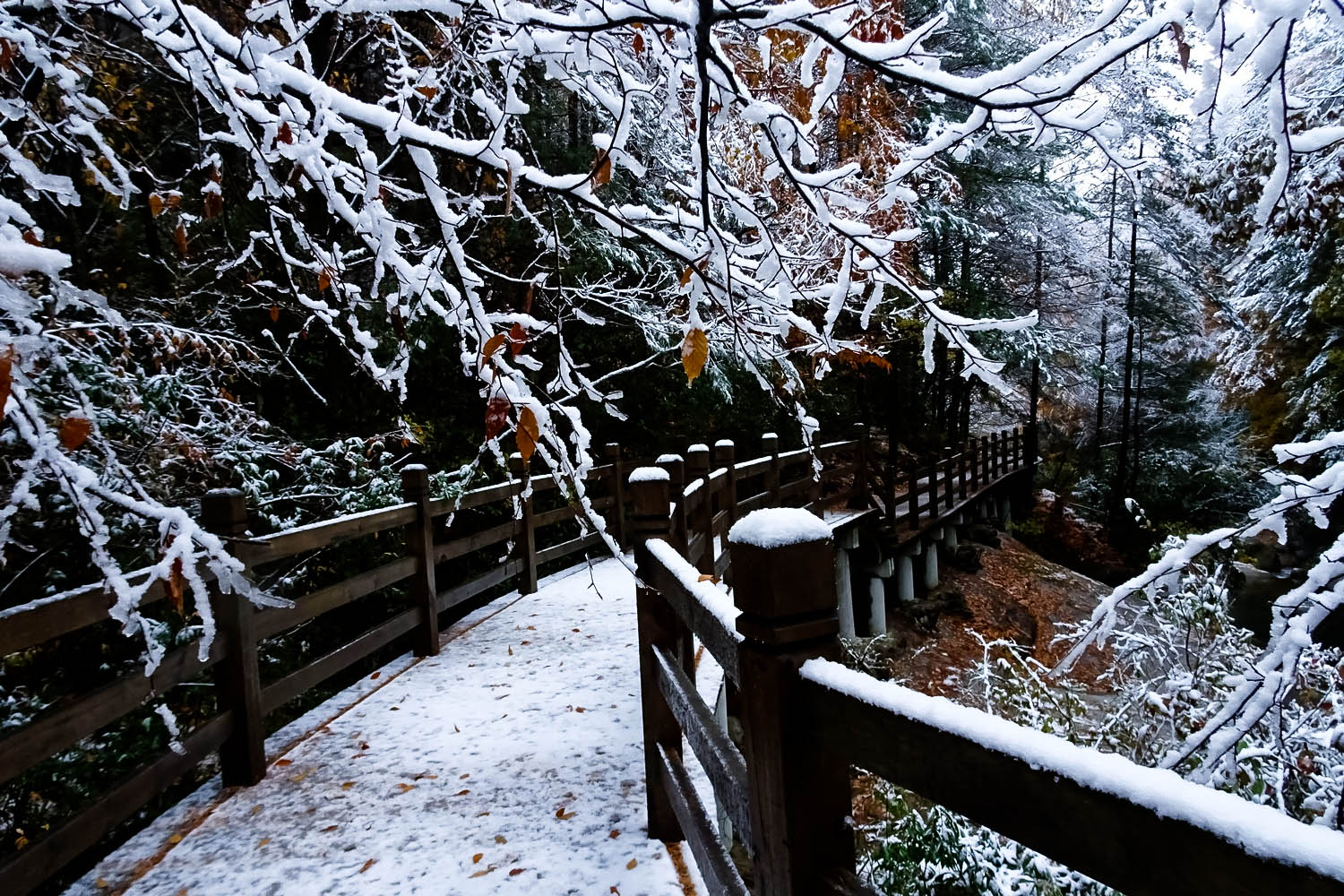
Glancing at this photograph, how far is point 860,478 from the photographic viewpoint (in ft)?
40.6

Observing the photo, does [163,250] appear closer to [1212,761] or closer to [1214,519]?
[1212,761]

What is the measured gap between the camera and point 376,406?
8.96m

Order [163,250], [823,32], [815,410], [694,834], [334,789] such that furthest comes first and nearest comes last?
[815,410] < [163,250] < [334,789] < [694,834] < [823,32]

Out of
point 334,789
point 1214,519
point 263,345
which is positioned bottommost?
point 1214,519

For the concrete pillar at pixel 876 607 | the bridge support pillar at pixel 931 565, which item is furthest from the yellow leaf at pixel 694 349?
the bridge support pillar at pixel 931 565

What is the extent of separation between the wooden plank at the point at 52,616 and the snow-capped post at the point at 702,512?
11.2 ft

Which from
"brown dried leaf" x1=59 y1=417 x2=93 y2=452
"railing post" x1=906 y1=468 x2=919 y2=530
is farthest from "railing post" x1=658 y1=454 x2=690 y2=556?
"railing post" x1=906 y1=468 x2=919 y2=530

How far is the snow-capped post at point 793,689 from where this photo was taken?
1.42m

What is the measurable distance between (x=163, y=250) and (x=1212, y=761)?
8.85m

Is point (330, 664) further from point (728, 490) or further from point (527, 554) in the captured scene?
point (728, 490)

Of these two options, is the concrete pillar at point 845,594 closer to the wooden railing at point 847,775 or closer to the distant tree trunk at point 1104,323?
the wooden railing at point 847,775

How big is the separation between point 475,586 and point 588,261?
566 cm

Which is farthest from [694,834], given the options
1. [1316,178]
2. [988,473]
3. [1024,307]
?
[1024,307]

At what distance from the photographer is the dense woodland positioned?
5.84 ft
